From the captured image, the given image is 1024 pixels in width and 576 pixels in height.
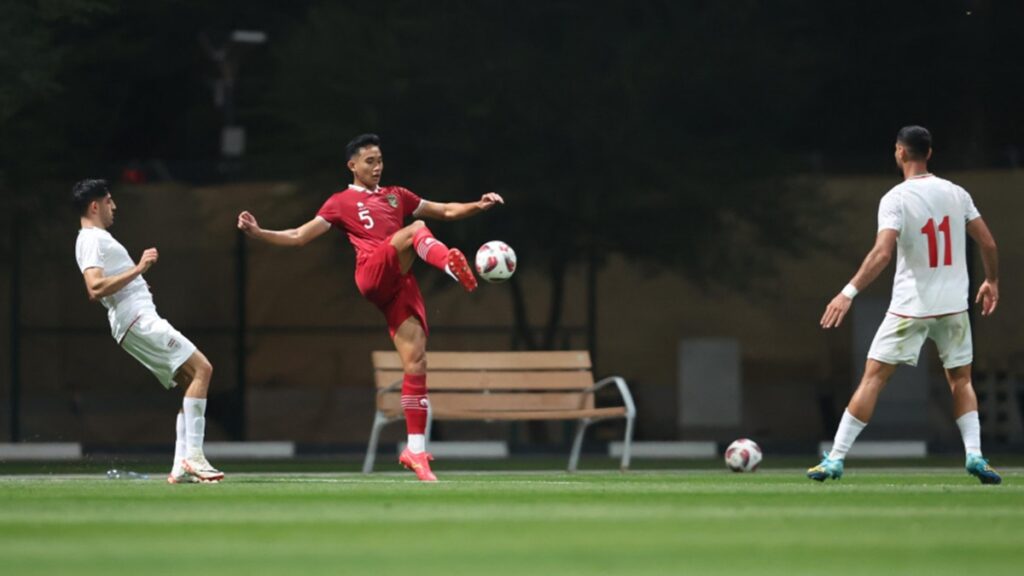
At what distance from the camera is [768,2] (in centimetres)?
2106

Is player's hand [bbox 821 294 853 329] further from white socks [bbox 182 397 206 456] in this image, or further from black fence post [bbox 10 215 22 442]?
black fence post [bbox 10 215 22 442]

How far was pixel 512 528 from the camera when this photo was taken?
27.3 ft

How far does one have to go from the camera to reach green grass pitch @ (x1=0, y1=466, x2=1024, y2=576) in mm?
6898

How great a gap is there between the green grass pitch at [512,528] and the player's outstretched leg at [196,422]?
362 millimetres

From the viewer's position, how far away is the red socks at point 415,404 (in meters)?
12.8

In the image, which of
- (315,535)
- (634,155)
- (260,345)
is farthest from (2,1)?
(315,535)

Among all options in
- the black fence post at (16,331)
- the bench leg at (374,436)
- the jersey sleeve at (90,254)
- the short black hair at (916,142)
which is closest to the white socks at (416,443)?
the bench leg at (374,436)

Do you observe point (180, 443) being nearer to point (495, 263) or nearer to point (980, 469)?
point (495, 263)

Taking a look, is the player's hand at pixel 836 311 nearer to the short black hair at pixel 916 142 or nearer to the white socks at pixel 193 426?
the short black hair at pixel 916 142

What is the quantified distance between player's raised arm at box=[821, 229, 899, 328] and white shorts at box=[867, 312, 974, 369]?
410 mm

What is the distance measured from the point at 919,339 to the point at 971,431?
0.63 metres

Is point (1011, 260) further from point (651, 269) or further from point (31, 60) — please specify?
point (31, 60)

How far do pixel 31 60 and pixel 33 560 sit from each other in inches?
474

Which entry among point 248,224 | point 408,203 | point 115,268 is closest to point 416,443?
point 408,203
